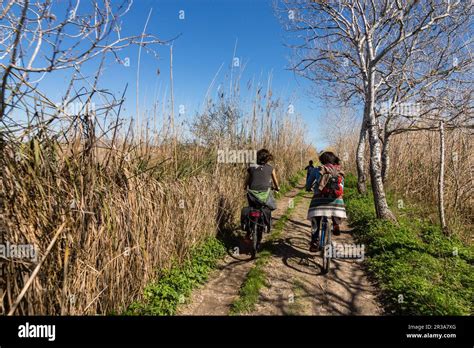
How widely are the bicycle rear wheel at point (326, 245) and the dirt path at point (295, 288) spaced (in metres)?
0.15

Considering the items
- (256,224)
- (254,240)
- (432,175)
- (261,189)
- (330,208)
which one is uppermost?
(432,175)

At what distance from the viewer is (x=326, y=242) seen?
3941 millimetres

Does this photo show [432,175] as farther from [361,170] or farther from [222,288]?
[222,288]

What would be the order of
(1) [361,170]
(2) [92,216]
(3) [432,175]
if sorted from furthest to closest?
1. (1) [361,170]
2. (3) [432,175]
3. (2) [92,216]

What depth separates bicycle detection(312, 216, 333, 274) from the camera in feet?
12.7

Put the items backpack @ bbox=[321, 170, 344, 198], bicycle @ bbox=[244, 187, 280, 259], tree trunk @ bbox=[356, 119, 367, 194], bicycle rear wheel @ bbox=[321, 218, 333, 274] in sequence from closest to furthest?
bicycle rear wheel @ bbox=[321, 218, 333, 274] → backpack @ bbox=[321, 170, 344, 198] → bicycle @ bbox=[244, 187, 280, 259] → tree trunk @ bbox=[356, 119, 367, 194]

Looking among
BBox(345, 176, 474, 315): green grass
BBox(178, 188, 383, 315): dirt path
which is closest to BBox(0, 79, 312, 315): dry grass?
BBox(178, 188, 383, 315): dirt path

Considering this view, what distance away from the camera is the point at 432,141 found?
26.9ft

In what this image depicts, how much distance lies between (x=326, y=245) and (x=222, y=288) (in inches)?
61.8

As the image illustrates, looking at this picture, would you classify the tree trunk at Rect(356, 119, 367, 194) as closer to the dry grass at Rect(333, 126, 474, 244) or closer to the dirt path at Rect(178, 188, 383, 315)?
the dry grass at Rect(333, 126, 474, 244)

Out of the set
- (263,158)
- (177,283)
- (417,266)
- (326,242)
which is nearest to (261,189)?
(263,158)

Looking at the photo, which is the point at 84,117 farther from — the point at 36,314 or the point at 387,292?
the point at 387,292

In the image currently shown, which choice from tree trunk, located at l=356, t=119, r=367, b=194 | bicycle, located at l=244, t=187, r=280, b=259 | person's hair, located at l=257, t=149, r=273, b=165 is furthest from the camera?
tree trunk, located at l=356, t=119, r=367, b=194
